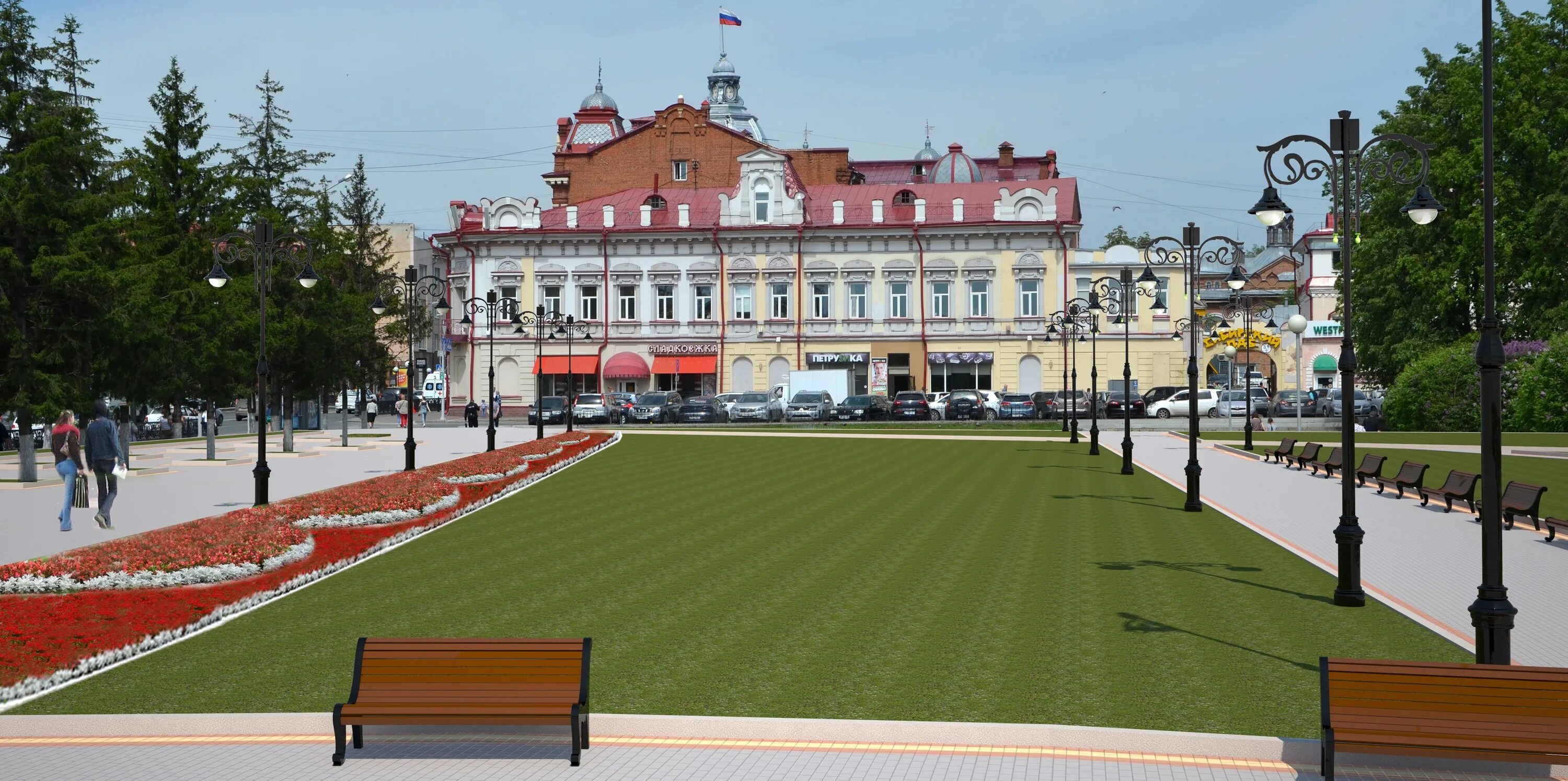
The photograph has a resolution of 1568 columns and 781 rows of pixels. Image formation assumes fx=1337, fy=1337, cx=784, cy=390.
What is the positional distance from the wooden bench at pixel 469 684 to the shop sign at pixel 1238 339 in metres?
54.2

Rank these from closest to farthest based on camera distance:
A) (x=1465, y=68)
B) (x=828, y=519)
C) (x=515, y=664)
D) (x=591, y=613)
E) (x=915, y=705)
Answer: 1. (x=515, y=664)
2. (x=915, y=705)
3. (x=591, y=613)
4. (x=828, y=519)
5. (x=1465, y=68)

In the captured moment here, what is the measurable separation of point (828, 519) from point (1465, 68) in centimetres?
4155

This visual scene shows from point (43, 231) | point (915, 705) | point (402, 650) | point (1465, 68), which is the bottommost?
point (915, 705)

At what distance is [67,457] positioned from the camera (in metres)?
21.0

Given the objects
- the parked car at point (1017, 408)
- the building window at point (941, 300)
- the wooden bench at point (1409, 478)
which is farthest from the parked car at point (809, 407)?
the wooden bench at point (1409, 478)

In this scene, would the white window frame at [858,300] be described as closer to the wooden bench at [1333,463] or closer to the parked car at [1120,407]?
the parked car at [1120,407]

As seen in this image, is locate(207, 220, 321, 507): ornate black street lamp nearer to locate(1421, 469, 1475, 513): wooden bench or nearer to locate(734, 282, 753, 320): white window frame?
locate(1421, 469, 1475, 513): wooden bench

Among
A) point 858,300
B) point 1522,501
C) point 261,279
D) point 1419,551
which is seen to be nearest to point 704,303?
point 858,300

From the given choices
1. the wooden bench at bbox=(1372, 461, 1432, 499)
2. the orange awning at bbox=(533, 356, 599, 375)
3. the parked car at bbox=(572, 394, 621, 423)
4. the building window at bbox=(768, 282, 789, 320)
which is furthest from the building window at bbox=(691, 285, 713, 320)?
the wooden bench at bbox=(1372, 461, 1432, 499)

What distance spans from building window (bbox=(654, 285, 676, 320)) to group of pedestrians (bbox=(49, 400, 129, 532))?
2278 inches

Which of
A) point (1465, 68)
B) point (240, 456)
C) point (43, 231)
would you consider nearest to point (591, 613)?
point (43, 231)

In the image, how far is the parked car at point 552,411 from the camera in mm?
70500

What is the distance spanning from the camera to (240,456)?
1656 inches

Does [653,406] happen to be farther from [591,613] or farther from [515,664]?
[515,664]
